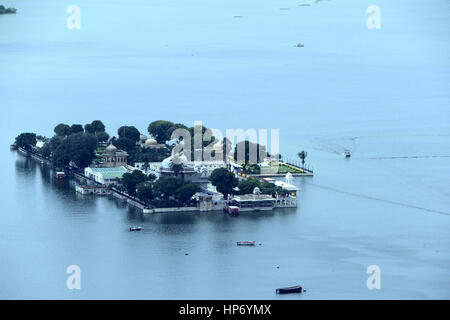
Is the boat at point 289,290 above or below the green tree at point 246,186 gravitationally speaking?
below

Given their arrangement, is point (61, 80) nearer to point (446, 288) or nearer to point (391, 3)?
point (446, 288)

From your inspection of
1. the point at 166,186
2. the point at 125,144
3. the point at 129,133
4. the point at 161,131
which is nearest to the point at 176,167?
the point at 166,186

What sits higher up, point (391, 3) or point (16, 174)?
point (391, 3)

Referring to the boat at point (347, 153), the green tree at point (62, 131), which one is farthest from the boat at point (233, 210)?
the green tree at point (62, 131)

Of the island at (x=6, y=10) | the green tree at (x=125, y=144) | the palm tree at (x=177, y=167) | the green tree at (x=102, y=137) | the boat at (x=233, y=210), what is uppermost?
the island at (x=6, y=10)

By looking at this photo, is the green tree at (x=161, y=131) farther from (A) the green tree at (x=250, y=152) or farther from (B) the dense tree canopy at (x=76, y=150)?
(A) the green tree at (x=250, y=152)

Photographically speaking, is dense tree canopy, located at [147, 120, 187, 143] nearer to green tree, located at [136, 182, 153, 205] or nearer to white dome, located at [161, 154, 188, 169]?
white dome, located at [161, 154, 188, 169]
